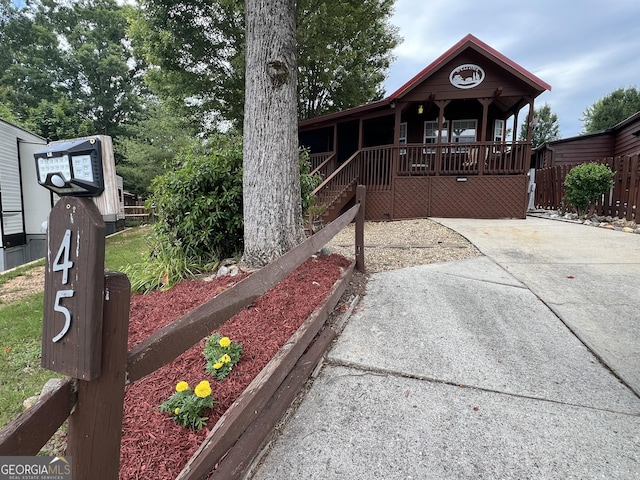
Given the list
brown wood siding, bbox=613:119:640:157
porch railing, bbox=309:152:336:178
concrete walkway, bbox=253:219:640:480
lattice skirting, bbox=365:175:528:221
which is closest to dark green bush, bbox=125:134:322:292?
concrete walkway, bbox=253:219:640:480

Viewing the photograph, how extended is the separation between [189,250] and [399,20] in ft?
57.2

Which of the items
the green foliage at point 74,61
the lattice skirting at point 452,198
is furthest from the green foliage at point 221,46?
the green foliage at point 74,61

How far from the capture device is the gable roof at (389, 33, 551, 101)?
28.8 ft

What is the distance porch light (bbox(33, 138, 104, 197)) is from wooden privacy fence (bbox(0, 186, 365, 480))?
0.24 m

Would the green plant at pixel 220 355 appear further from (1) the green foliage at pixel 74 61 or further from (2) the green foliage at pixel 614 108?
(2) the green foliage at pixel 614 108

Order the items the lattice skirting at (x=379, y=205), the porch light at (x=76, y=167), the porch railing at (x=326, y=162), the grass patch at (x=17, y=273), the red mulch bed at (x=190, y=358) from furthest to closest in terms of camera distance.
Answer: the porch railing at (x=326, y=162)
the lattice skirting at (x=379, y=205)
the grass patch at (x=17, y=273)
the red mulch bed at (x=190, y=358)
the porch light at (x=76, y=167)

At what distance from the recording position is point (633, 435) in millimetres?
1765

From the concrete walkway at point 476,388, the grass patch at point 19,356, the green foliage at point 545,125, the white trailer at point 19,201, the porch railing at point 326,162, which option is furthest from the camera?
the green foliage at point 545,125

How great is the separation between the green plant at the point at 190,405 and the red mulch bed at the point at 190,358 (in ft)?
0.11

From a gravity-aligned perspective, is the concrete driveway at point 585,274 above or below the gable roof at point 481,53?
below

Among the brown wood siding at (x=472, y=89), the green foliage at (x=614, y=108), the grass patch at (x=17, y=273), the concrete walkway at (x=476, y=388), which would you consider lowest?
the grass patch at (x=17, y=273)

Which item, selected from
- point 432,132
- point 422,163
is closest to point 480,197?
point 422,163

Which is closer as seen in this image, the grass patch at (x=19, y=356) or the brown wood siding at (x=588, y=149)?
the grass patch at (x=19, y=356)

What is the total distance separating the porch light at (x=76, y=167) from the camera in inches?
33.1
